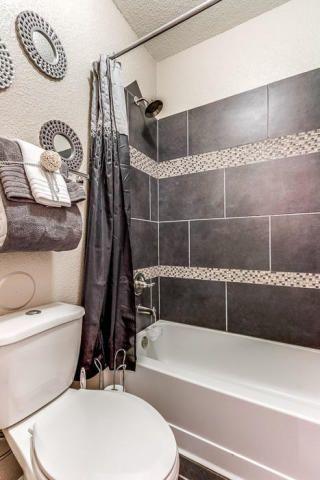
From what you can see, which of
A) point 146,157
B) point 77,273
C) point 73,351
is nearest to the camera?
point 73,351

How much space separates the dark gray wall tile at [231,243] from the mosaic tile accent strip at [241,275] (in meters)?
0.04

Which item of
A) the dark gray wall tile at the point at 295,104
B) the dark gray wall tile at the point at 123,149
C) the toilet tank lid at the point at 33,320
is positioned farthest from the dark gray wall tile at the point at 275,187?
the toilet tank lid at the point at 33,320

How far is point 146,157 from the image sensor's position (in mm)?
1841

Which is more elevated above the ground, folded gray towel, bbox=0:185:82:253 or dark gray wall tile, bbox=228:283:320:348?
folded gray towel, bbox=0:185:82:253

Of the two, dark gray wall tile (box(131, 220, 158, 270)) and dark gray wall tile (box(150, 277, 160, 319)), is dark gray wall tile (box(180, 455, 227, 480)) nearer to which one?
dark gray wall tile (box(150, 277, 160, 319))

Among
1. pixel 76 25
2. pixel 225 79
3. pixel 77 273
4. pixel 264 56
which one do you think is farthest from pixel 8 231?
pixel 264 56

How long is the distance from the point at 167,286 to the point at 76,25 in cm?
176

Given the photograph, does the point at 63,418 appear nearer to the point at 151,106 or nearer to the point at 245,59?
the point at 151,106

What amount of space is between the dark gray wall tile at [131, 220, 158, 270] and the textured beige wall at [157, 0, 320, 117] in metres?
0.97

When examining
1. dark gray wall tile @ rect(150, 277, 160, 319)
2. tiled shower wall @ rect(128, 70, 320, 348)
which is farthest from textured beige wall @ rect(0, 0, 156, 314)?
dark gray wall tile @ rect(150, 277, 160, 319)

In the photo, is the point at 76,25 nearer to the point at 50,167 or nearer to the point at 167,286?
the point at 50,167

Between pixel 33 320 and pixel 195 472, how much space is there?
1072 millimetres

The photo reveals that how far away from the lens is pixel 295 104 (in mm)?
1469

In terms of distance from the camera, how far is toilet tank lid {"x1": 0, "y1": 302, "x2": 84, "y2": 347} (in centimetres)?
77
